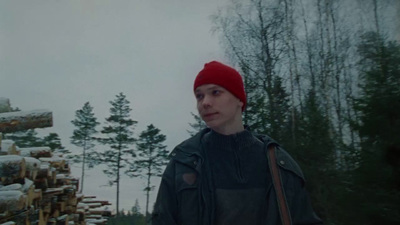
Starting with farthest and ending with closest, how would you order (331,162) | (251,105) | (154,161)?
(154,161)
(251,105)
(331,162)

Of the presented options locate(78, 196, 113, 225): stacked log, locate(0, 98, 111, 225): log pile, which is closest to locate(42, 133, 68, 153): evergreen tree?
locate(78, 196, 113, 225): stacked log

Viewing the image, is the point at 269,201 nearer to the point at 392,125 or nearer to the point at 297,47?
the point at 392,125

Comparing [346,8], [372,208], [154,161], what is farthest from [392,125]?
[154,161]

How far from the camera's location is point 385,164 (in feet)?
19.3

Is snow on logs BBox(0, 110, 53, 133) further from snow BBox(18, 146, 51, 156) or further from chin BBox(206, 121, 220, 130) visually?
chin BBox(206, 121, 220, 130)

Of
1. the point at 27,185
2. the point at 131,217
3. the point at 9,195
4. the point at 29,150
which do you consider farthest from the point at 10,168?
the point at 131,217

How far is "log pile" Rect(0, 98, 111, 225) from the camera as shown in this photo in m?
4.19

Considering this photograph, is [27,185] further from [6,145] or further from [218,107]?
[218,107]

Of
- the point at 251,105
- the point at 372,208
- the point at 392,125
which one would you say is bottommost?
the point at 372,208

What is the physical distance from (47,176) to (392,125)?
5.26 m

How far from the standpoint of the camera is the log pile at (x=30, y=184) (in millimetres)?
4195

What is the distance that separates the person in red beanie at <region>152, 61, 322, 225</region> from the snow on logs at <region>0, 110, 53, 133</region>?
3.15 m

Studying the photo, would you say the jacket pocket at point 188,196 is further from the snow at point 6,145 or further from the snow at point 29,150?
the snow at point 29,150

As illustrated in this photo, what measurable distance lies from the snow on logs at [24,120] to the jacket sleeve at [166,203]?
3.21 m
